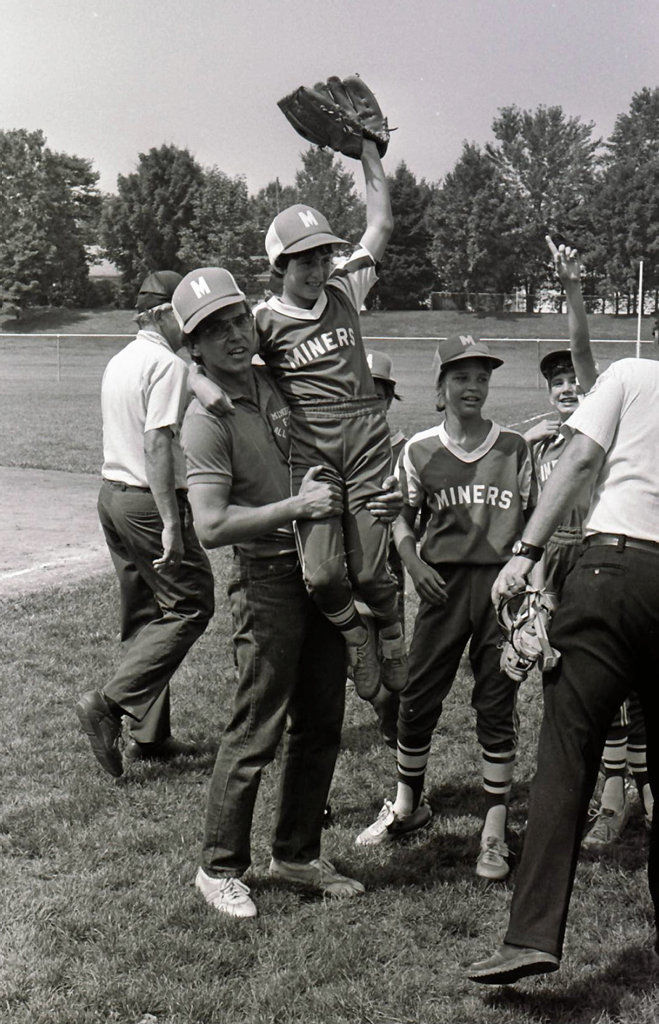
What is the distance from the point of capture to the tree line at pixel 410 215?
231ft

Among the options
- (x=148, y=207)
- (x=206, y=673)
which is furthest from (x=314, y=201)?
(x=206, y=673)

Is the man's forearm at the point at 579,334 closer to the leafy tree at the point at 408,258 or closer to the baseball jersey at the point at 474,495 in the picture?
the baseball jersey at the point at 474,495

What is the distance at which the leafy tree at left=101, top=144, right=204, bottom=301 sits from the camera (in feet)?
260

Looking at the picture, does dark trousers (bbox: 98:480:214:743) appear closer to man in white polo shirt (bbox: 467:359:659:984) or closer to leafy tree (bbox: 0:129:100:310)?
man in white polo shirt (bbox: 467:359:659:984)

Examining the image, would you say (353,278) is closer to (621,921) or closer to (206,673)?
(621,921)

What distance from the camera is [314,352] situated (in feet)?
12.7

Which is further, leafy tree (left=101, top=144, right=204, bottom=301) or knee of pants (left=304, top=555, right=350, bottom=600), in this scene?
leafy tree (left=101, top=144, right=204, bottom=301)

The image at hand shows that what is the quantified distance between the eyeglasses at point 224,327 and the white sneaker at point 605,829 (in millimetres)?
2612

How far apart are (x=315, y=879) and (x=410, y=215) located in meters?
75.5

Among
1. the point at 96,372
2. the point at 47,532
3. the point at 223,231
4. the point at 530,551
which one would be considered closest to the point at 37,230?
the point at 223,231

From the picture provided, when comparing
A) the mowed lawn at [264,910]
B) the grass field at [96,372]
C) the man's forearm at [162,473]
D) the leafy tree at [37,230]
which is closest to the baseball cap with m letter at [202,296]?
the man's forearm at [162,473]

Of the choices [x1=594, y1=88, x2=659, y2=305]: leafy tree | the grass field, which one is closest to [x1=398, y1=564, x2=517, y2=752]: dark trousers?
the grass field

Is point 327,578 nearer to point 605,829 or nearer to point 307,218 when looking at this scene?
point 307,218

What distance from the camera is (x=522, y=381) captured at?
1393 inches
